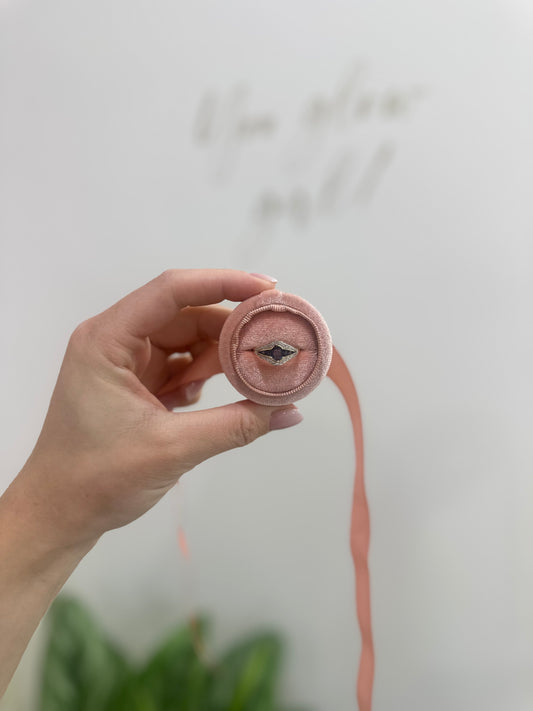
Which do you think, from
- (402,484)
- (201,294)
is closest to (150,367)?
(201,294)

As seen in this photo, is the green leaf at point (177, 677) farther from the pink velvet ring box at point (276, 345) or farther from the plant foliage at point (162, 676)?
the pink velvet ring box at point (276, 345)

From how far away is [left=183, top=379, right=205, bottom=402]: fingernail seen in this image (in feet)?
2.59

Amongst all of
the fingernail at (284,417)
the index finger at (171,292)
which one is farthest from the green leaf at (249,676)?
the index finger at (171,292)

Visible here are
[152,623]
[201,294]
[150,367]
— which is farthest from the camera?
[152,623]

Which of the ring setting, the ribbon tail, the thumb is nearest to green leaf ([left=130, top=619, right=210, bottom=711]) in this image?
the ribbon tail

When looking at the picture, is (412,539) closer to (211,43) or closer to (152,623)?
(152,623)

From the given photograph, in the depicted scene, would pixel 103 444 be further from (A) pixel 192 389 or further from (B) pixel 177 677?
(B) pixel 177 677

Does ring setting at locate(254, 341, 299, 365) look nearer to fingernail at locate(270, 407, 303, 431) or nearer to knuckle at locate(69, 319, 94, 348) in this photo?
fingernail at locate(270, 407, 303, 431)

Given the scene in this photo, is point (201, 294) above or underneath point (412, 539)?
above

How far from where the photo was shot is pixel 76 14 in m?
0.94

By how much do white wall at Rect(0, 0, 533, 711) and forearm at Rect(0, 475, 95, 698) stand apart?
348mm

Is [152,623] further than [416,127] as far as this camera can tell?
Yes

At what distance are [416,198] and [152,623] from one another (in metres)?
0.83

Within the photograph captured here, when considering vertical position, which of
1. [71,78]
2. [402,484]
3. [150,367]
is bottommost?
[402,484]
